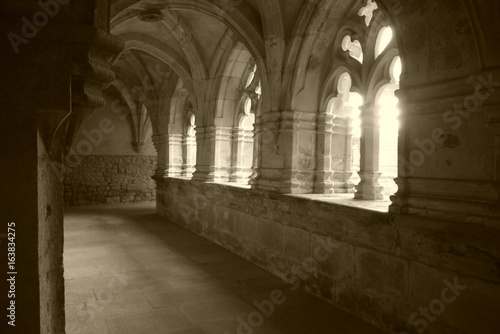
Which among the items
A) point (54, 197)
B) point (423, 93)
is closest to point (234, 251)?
point (423, 93)

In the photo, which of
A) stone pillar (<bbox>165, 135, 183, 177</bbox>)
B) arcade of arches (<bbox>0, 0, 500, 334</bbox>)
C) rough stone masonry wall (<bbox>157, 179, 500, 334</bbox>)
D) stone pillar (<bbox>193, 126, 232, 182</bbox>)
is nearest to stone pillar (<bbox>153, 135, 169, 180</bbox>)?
stone pillar (<bbox>165, 135, 183, 177</bbox>)

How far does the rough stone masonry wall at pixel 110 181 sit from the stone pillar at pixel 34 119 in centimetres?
1038

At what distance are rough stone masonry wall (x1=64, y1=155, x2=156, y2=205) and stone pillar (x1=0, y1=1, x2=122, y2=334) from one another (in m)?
10.4

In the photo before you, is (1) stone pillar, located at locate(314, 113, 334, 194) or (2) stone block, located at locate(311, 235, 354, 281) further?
(1) stone pillar, located at locate(314, 113, 334, 194)

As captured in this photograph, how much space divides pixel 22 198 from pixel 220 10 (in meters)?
4.32

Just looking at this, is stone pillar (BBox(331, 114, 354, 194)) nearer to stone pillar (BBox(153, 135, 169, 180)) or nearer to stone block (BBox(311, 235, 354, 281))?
stone block (BBox(311, 235, 354, 281))

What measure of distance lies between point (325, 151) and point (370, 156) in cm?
75

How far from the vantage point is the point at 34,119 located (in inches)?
51.9

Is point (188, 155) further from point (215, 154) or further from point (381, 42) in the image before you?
point (381, 42)

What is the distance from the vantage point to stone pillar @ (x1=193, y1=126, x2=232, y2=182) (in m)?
6.75

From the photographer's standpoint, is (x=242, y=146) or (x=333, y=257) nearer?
(x=333, y=257)

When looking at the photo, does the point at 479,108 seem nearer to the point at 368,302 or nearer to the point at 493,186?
the point at 493,186

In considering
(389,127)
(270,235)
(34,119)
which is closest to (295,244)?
(270,235)

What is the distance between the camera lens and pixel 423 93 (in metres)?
2.66
